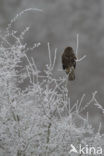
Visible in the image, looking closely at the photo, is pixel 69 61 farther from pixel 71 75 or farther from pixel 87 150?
pixel 87 150

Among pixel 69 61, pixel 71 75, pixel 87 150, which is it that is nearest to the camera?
pixel 71 75

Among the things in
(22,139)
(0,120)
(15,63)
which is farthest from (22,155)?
(15,63)

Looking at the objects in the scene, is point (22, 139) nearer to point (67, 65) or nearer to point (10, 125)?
point (10, 125)

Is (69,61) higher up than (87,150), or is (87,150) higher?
(69,61)

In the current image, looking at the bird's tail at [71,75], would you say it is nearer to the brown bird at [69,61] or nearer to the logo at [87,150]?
the brown bird at [69,61]

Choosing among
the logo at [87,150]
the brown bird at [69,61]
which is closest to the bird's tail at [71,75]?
the brown bird at [69,61]

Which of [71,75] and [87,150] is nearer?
[71,75]

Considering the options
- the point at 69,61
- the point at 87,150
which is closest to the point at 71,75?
the point at 69,61

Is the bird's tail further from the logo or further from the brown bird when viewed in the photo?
the logo

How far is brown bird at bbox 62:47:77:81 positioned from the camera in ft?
28.2

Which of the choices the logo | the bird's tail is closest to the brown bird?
the bird's tail

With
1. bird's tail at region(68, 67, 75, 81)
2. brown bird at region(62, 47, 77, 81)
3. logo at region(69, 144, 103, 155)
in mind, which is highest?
brown bird at region(62, 47, 77, 81)

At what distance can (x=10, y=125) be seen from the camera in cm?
892

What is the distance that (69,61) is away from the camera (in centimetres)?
920
